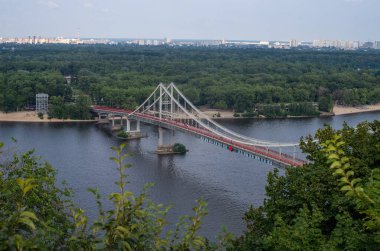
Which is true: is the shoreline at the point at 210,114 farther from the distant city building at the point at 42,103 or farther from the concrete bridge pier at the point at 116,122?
the concrete bridge pier at the point at 116,122

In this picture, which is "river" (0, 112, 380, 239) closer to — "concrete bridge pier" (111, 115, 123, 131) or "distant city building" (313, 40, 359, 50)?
"concrete bridge pier" (111, 115, 123, 131)

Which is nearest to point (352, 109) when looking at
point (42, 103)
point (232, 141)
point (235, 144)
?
point (232, 141)

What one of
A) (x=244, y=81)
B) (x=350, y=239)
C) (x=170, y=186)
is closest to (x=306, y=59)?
(x=244, y=81)

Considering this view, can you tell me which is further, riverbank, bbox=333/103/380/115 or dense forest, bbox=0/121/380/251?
riverbank, bbox=333/103/380/115

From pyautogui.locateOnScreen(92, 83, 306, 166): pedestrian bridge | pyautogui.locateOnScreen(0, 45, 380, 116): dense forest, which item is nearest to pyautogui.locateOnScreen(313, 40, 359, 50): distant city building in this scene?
pyautogui.locateOnScreen(0, 45, 380, 116): dense forest

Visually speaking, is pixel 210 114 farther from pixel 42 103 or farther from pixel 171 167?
pixel 171 167

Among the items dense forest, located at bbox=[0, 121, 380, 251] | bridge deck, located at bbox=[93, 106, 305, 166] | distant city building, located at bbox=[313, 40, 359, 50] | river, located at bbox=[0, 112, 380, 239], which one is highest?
distant city building, located at bbox=[313, 40, 359, 50]
